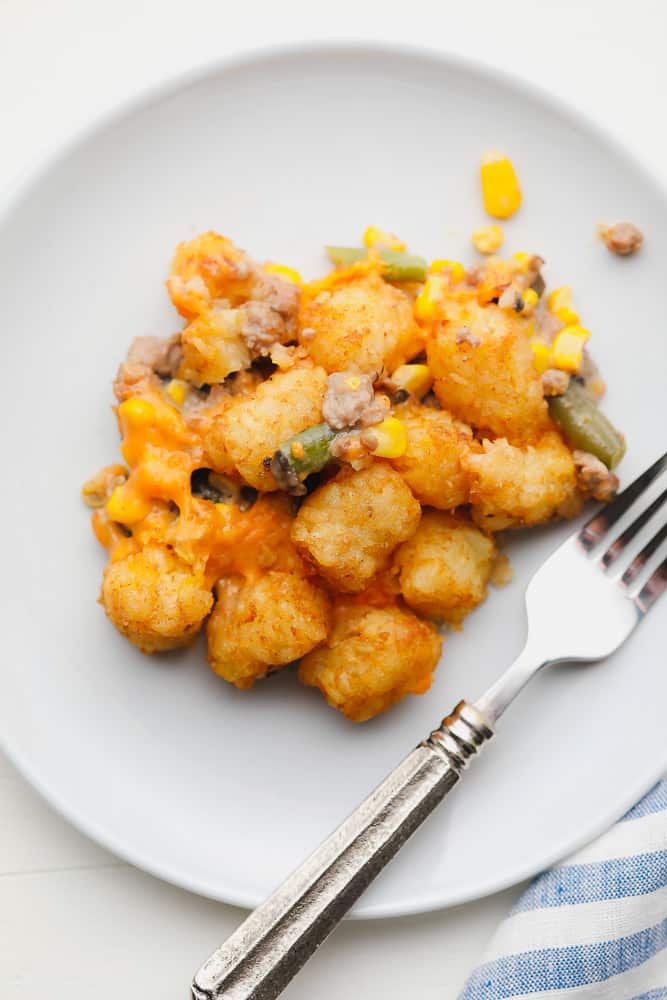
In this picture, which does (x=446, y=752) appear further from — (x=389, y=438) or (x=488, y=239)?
(x=488, y=239)

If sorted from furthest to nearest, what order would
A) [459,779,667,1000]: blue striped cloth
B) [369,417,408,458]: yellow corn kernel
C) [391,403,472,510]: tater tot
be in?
[459,779,667,1000]: blue striped cloth → [391,403,472,510]: tater tot → [369,417,408,458]: yellow corn kernel

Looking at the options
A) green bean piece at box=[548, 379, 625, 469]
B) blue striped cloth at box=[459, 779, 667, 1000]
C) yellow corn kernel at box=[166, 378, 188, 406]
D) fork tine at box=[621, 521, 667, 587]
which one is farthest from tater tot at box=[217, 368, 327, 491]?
blue striped cloth at box=[459, 779, 667, 1000]

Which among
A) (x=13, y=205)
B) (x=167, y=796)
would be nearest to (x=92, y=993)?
(x=167, y=796)

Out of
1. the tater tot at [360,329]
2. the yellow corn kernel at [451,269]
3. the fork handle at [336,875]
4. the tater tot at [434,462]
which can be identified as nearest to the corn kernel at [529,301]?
the yellow corn kernel at [451,269]

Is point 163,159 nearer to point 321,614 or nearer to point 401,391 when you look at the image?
point 401,391

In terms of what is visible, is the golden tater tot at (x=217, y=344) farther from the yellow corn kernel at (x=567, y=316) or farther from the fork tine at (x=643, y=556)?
the fork tine at (x=643, y=556)

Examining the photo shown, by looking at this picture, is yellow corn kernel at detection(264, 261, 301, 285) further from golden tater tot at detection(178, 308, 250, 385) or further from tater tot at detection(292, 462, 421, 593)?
tater tot at detection(292, 462, 421, 593)

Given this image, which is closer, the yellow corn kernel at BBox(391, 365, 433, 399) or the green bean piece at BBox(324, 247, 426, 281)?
the yellow corn kernel at BBox(391, 365, 433, 399)

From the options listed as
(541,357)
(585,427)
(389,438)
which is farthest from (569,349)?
(389,438)
